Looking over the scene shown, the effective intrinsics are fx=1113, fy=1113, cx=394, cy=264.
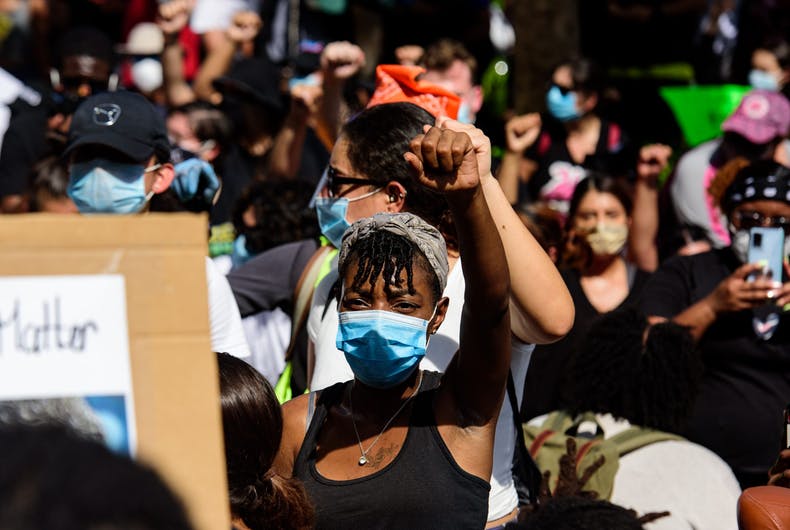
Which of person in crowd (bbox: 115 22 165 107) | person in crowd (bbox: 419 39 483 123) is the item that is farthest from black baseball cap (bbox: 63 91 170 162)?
person in crowd (bbox: 115 22 165 107)

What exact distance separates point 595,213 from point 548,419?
5.52 ft

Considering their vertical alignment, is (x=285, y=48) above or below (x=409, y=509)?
above

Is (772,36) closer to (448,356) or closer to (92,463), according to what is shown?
(448,356)

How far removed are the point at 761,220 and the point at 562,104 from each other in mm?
2779

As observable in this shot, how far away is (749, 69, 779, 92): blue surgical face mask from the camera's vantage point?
319 inches

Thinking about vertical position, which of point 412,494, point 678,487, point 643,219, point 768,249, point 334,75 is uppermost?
point 334,75

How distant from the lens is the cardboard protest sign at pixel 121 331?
1.45 meters

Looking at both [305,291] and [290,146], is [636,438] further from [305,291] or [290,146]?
[290,146]

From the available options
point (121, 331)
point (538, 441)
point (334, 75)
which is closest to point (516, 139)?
point (334, 75)

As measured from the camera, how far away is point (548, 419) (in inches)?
154

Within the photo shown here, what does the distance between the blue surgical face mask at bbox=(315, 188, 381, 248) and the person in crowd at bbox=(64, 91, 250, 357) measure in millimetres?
723

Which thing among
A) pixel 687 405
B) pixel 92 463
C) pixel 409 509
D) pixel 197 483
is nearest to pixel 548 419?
pixel 687 405

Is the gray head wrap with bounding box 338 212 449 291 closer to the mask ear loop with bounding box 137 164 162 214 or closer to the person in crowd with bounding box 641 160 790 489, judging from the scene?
the mask ear loop with bounding box 137 164 162 214

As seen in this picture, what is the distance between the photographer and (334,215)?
3137 millimetres
